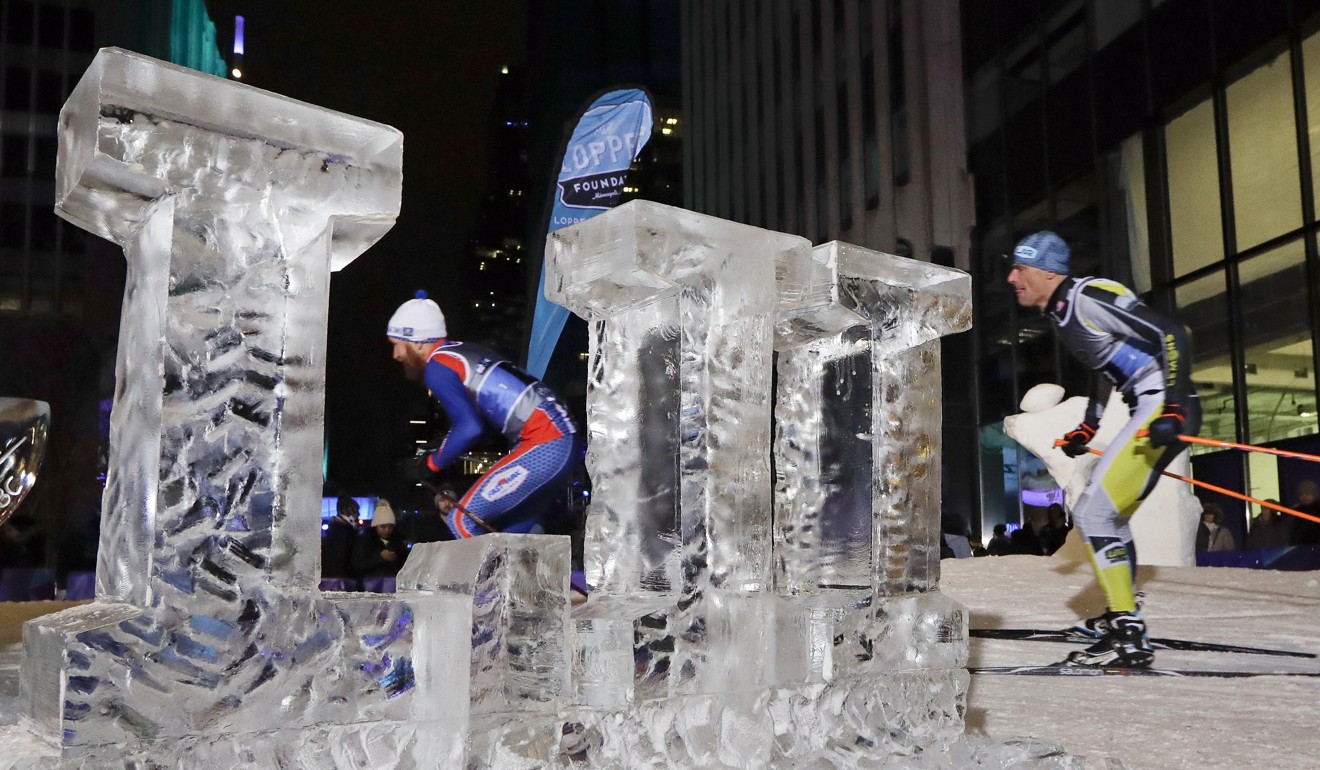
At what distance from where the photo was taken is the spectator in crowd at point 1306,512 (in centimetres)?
438

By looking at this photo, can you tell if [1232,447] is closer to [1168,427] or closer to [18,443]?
[1168,427]

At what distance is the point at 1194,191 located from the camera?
16.5 feet

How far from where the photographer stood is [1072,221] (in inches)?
212

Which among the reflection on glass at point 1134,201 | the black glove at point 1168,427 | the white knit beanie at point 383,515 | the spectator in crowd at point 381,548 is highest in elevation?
the reflection on glass at point 1134,201

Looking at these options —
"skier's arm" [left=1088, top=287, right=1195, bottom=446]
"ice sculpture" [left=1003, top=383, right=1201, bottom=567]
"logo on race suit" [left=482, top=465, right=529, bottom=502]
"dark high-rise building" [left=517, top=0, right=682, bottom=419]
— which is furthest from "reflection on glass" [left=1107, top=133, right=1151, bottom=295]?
"dark high-rise building" [left=517, top=0, right=682, bottom=419]

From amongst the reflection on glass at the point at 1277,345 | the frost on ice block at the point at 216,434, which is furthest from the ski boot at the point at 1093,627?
the frost on ice block at the point at 216,434

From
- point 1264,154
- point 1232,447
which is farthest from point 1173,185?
point 1232,447

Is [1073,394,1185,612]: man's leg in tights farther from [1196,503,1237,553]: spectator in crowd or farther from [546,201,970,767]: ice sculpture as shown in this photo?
[546,201,970,767]: ice sculpture

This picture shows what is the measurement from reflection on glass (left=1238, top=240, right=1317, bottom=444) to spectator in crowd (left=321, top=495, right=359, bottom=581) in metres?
4.45

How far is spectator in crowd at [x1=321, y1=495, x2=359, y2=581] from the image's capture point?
6007 mm

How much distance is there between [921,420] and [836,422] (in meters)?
0.15

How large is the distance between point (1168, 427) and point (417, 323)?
11.0 ft

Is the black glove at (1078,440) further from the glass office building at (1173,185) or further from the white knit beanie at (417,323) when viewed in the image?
the white knit beanie at (417,323)

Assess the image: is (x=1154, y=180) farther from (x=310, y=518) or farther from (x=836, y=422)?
(x=310, y=518)
